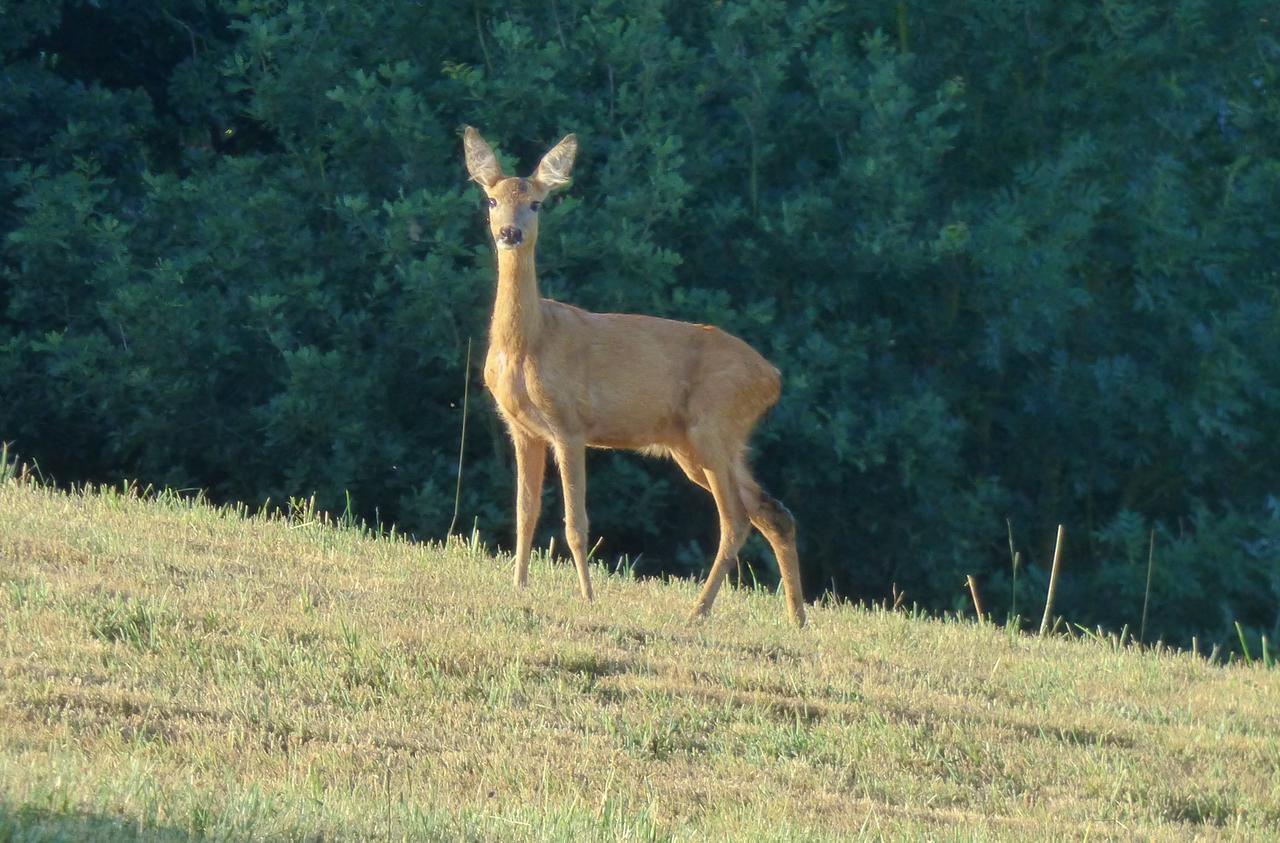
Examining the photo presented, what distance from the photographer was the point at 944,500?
739 inches

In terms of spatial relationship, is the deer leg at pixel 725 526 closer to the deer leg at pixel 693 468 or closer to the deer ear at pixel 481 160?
the deer leg at pixel 693 468

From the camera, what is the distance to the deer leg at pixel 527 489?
10216mm

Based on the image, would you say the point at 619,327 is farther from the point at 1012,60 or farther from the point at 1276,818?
the point at 1012,60

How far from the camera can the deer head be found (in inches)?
396

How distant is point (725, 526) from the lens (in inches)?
410

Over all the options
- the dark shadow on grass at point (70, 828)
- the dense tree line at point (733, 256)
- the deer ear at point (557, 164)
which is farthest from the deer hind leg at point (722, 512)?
the dense tree line at point (733, 256)

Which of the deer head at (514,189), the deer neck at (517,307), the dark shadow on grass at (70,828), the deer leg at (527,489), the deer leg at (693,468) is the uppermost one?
the deer head at (514,189)

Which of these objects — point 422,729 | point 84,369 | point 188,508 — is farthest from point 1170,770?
point 84,369

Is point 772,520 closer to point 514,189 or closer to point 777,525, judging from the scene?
point 777,525

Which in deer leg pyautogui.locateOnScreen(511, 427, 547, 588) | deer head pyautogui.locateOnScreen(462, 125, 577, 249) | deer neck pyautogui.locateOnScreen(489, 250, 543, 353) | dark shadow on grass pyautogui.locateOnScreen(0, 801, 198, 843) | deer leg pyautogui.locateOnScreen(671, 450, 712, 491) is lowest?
dark shadow on grass pyautogui.locateOnScreen(0, 801, 198, 843)

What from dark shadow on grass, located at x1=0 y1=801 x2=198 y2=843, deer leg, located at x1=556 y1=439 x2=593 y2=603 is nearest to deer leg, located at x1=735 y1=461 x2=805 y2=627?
deer leg, located at x1=556 y1=439 x2=593 y2=603

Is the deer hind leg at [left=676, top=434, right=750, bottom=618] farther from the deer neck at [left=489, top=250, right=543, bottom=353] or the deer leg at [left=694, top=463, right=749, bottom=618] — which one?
the deer neck at [left=489, top=250, right=543, bottom=353]

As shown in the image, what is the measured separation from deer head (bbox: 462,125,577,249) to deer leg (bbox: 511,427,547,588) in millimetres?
1014

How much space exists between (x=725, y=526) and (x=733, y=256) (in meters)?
8.88
